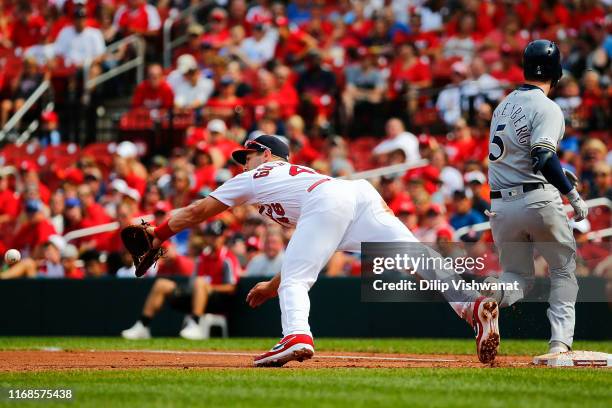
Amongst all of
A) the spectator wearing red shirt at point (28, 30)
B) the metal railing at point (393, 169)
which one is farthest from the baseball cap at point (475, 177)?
the spectator wearing red shirt at point (28, 30)

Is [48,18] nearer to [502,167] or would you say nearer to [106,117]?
[106,117]

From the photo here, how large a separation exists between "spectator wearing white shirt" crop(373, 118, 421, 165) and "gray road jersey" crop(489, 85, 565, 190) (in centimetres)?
777

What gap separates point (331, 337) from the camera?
44.8ft

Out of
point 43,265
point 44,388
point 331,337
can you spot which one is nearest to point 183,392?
point 44,388

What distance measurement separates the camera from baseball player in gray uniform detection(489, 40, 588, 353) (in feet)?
27.7

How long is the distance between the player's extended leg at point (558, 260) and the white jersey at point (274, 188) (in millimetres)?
1646

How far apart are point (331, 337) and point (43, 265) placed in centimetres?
463

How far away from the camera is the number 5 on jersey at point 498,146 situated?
28.4 feet

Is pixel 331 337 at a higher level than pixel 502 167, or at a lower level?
lower

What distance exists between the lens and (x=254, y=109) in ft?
60.3

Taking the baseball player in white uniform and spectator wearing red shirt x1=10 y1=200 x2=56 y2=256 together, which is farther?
spectator wearing red shirt x1=10 y1=200 x2=56 y2=256

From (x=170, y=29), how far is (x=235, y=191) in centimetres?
1480

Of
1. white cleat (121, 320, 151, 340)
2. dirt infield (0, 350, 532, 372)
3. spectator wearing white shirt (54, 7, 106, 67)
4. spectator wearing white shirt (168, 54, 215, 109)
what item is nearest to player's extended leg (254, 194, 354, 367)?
dirt infield (0, 350, 532, 372)

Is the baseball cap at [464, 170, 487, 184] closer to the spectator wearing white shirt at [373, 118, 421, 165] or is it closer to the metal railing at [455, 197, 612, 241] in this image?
the metal railing at [455, 197, 612, 241]
